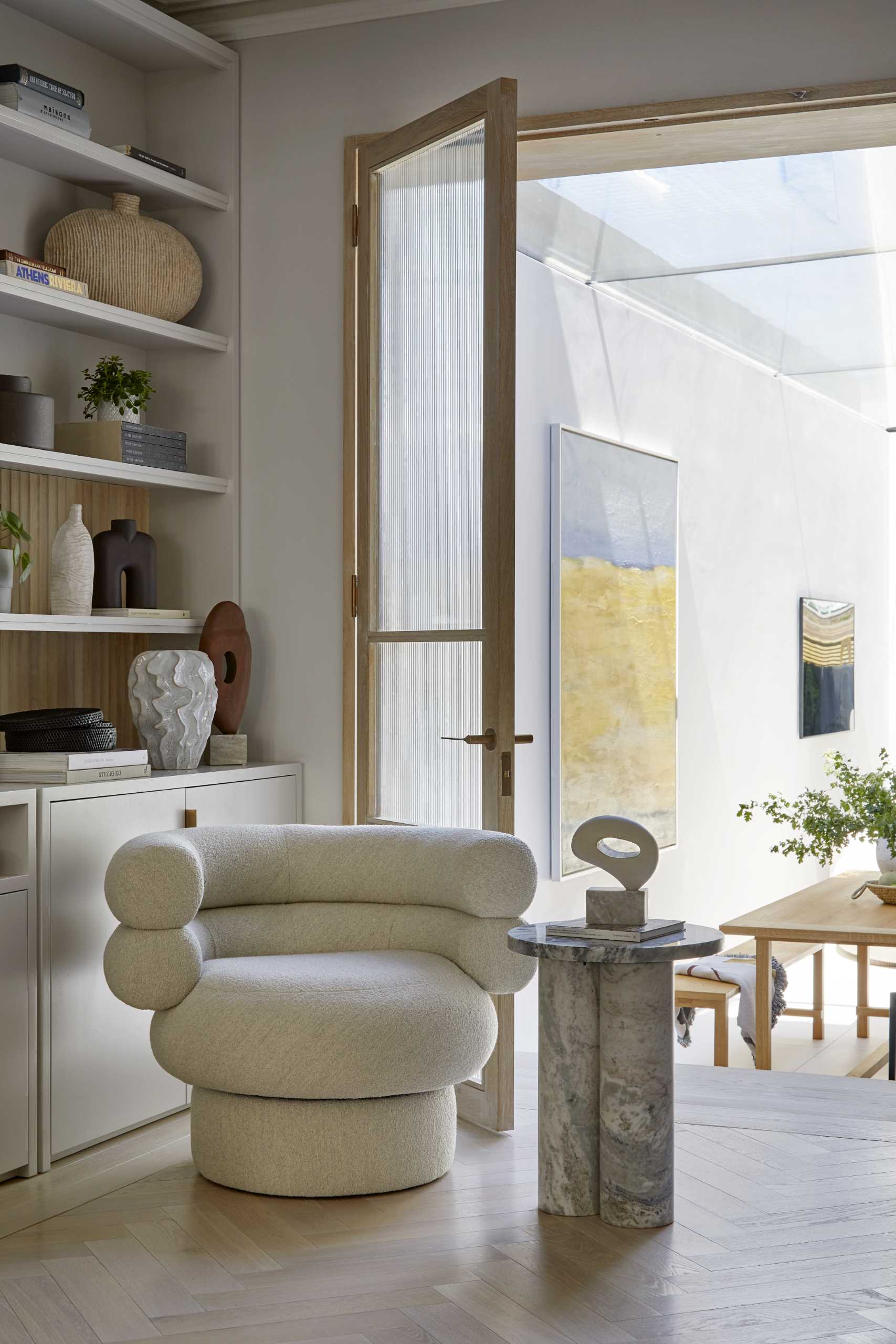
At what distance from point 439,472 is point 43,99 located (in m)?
1.35

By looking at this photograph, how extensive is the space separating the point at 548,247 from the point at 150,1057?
332 cm

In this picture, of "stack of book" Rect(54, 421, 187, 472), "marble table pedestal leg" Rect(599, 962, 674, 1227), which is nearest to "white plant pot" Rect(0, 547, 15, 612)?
"stack of book" Rect(54, 421, 187, 472)

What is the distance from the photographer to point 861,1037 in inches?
219

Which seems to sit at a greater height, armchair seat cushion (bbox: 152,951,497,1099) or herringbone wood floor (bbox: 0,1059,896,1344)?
armchair seat cushion (bbox: 152,951,497,1099)

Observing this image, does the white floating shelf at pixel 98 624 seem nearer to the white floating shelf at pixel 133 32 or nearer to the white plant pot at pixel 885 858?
the white floating shelf at pixel 133 32

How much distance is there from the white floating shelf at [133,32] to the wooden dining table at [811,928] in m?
2.97

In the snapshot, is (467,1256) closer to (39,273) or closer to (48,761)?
(48,761)

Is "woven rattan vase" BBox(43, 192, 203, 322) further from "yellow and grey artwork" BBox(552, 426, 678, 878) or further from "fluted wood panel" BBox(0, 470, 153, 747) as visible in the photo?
"yellow and grey artwork" BBox(552, 426, 678, 878)

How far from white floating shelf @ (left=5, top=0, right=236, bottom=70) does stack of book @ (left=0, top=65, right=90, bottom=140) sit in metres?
0.21

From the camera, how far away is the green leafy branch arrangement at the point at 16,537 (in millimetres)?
3447

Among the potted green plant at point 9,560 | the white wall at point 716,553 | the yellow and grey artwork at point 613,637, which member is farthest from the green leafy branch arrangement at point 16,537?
the yellow and grey artwork at point 613,637

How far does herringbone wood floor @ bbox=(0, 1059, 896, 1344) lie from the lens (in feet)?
7.76

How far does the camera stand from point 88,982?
330 centimetres

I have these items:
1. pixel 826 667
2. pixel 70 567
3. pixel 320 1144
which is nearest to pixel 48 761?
pixel 70 567
